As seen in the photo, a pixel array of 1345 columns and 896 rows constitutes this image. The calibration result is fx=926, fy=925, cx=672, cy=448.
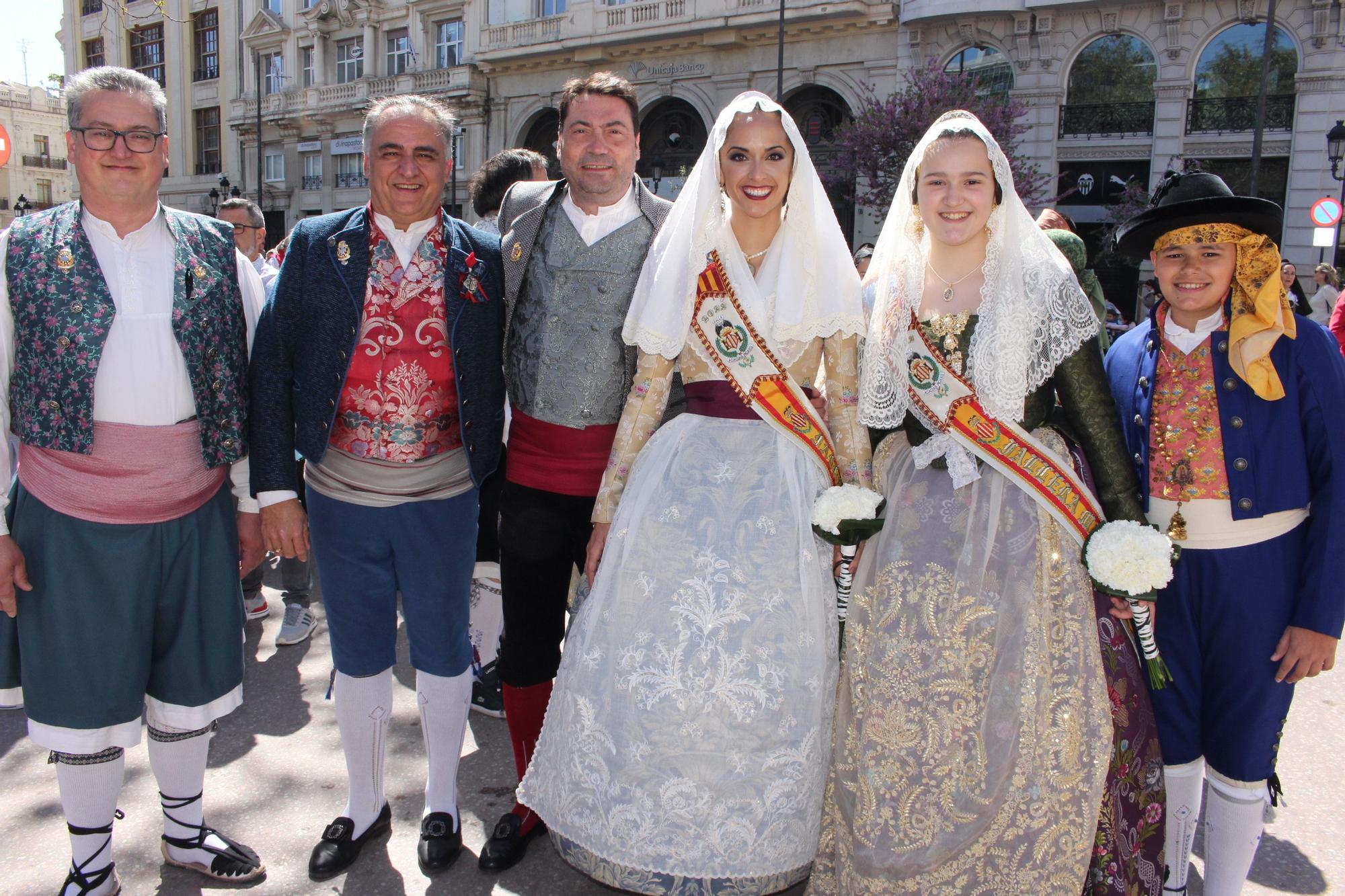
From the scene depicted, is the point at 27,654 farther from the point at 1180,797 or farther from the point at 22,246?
the point at 1180,797

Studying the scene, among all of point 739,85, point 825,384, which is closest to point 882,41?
point 739,85

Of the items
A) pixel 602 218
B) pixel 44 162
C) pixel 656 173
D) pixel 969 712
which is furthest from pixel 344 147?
pixel 44 162

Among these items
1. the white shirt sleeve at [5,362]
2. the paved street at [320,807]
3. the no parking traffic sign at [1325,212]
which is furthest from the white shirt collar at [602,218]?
the no parking traffic sign at [1325,212]

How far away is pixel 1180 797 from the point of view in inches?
90.0

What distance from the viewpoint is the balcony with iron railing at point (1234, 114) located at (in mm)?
15328

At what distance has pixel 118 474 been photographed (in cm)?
224

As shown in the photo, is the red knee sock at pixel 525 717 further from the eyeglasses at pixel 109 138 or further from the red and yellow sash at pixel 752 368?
the eyeglasses at pixel 109 138

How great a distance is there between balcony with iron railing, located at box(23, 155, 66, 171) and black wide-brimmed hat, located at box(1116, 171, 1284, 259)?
6263 cm

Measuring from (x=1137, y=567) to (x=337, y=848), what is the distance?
2166 mm

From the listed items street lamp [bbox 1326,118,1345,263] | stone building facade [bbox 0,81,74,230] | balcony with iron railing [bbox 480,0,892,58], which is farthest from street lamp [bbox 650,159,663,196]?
stone building facade [bbox 0,81,74,230]

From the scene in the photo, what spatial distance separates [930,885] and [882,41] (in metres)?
18.6

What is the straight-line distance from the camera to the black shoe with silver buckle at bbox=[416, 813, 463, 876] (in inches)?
99.7

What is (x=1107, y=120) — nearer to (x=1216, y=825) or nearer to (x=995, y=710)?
(x=1216, y=825)

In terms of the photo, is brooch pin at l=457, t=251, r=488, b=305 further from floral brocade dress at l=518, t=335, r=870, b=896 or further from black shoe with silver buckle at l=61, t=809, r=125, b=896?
black shoe with silver buckle at l=61, t=809, r=125, b=896
